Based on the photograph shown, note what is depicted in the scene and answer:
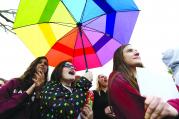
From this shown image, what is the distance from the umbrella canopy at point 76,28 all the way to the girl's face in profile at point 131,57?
1.06 m

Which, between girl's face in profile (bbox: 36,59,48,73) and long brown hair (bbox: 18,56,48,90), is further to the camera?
girl's face in profile (bbox: 36,59,48,73)

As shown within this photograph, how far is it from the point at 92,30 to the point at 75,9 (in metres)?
0.39

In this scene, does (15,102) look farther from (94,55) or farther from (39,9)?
(94,55)

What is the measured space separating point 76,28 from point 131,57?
138cm

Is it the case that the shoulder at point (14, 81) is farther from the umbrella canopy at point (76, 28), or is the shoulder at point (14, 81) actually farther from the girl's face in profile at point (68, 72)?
the umbrella canopy at point (76, 28)

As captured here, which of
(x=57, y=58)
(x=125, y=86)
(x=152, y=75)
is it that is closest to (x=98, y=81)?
(x=57, y=58)

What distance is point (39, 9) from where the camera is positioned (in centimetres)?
412

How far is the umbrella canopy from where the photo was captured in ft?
14.1

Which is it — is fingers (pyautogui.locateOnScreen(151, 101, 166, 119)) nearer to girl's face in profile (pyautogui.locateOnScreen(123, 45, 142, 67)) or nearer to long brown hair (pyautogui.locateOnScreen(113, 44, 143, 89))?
long brown hair (pyautogui.locateOnScreen(113, 44, 143, 89))

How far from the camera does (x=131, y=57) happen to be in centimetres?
325

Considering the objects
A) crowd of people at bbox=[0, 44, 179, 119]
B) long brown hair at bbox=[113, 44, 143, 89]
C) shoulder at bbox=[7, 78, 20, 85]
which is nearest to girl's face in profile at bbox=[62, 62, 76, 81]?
crowd of people at bbox=[0, 44, 179, 119]

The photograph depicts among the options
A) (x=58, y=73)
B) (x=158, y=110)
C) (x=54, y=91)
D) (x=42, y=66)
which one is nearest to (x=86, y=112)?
(x=54, y=91)

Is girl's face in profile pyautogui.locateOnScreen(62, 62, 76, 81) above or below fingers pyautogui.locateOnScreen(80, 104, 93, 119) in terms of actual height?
above

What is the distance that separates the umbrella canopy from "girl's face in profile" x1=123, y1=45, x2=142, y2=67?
106 centimetres
